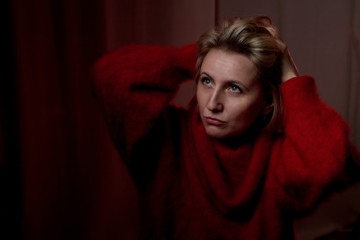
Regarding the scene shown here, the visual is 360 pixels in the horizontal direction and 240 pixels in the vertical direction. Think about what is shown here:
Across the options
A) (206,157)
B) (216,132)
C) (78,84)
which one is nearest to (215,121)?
(216,132)

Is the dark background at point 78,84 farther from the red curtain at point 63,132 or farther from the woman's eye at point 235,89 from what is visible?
the woman's eye at point 235,89

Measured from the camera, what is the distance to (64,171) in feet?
3.90

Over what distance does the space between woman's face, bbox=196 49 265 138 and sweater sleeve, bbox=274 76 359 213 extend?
0.30 ft

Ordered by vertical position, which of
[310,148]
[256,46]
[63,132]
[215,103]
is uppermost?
[256,46]

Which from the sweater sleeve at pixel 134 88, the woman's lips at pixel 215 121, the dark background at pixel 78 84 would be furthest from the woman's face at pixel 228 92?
the dark background at pixel 78 84

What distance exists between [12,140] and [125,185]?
20.7 inches

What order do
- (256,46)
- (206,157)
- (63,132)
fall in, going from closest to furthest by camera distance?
(256,46), (206,157), (63,132)

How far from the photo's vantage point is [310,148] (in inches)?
27.0

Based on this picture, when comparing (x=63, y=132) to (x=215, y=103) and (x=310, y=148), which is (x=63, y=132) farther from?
(x=310, y=148)

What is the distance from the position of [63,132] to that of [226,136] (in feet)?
2.36

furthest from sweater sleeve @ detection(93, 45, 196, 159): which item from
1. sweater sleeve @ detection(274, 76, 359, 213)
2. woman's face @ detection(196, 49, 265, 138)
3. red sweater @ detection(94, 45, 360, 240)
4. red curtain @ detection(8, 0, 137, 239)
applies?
red curtain @ detection(8, 0, 137, 239)

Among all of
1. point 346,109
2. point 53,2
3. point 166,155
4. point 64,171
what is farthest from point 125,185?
point 346,109

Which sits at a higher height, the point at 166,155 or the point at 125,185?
the point at 166,155

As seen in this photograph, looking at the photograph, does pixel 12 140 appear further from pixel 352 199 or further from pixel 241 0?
pixel 352 199
